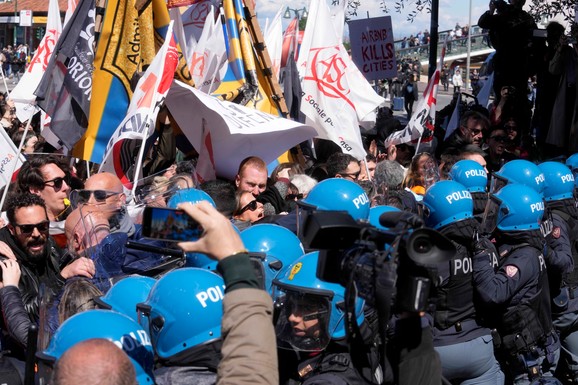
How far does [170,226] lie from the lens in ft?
9.57

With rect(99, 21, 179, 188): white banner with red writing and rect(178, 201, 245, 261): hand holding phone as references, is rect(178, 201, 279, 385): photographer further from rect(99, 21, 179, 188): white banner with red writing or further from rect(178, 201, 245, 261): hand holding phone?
rect(99, 21, 179, 188): white banner with red writing

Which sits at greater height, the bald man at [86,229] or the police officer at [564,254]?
the bald man at [86,229]

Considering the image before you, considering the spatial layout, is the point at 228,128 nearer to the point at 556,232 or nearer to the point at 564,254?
the point at 556,232

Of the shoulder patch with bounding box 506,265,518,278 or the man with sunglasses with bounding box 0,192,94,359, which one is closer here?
the man with sunglasses with bounding box 0,192,94,359

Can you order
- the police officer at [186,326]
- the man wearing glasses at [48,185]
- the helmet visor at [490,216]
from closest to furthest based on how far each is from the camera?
the police officer at [186,326] < the helmet visor at [490,216] < the man wearing glasses at [48,185]

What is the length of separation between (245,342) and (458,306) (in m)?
3.18

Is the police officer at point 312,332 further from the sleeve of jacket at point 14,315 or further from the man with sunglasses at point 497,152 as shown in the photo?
the man with sunglasses at point 497,152

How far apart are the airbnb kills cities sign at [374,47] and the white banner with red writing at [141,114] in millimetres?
5615

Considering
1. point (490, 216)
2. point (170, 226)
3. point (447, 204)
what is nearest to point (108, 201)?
point (447, 204)

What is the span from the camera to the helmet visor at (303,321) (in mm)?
3824

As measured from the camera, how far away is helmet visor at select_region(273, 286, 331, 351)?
3.82 m

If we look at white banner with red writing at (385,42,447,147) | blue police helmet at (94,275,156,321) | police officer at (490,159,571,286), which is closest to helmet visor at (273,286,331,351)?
blue police helmet at (94,275,156,321)

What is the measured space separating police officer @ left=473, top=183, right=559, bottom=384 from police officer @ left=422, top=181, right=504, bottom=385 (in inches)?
5.2

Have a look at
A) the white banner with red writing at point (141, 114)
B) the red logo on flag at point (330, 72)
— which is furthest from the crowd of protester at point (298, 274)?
the red logo on flag at point (330, 72)
